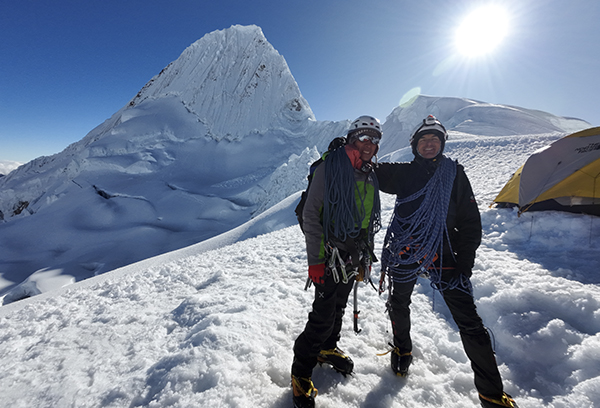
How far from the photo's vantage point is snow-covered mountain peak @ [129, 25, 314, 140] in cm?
4459

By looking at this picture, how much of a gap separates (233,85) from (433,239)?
51.8 metres

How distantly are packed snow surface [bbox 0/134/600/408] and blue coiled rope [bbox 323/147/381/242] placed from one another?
52.7 inches

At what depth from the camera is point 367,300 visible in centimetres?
351

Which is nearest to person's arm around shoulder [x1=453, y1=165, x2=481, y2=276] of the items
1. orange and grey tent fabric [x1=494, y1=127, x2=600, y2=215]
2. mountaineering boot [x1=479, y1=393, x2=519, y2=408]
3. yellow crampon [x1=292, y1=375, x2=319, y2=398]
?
mountaineering boot [x1=479, y1=393, x2=519, y2=408]

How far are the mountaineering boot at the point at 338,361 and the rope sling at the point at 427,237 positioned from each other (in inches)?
32.2

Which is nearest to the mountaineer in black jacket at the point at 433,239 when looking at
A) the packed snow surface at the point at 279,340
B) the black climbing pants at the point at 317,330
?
the packed snow surface at the point at 279,340

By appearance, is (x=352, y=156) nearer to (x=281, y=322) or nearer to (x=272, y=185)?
(x=281, y=322)

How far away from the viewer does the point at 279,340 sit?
2.58m

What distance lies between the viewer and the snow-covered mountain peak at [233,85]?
44.6 m

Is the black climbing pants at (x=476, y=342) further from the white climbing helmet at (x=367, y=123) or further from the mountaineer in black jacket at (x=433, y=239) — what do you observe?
the white climbing helmet at (x=367, y=123)

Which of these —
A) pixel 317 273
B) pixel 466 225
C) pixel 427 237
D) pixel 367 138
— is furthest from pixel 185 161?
pixel 466 225

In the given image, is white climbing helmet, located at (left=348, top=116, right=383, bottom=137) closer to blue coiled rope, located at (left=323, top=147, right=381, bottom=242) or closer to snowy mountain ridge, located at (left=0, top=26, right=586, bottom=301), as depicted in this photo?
blue coiled rope, located at (left=323, top=147, right=381, bottom=242)

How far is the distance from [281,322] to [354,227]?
5.33 feet

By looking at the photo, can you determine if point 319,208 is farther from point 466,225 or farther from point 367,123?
point 466,225
